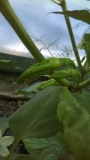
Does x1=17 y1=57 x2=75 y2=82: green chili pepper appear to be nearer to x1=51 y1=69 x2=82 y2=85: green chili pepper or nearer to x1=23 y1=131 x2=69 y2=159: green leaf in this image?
x1=51 y1=69 x2=82 y2=85: green chili pepper

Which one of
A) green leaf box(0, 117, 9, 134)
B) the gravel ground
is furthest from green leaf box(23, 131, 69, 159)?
the gravel ground

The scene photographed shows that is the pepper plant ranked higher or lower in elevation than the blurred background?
higher

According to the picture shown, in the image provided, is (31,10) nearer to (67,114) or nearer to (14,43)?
(14,43)

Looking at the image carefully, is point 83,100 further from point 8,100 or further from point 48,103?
point 8,100

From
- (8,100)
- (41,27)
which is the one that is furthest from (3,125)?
(41,27)

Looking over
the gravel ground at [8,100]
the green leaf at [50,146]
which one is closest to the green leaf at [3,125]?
the green leaf at [50,146]

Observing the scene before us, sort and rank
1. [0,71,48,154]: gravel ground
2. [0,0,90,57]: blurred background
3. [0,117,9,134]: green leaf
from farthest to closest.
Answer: [0,0,90,57]: blurred background, [0,71,48,154]: gravel ground, [0,117,9,134]: green leaf
